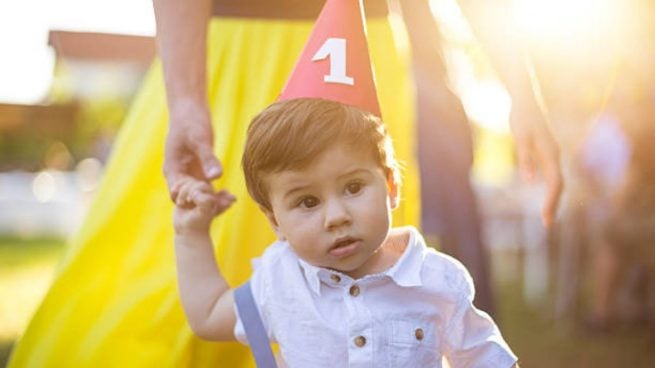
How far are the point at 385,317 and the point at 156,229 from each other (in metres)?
0.59

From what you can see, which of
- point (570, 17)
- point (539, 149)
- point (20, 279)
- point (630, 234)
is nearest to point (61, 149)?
point (20, 279)

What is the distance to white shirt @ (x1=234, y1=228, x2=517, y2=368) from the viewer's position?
54.9 inches

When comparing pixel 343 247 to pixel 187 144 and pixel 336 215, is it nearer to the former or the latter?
pixel 336 215

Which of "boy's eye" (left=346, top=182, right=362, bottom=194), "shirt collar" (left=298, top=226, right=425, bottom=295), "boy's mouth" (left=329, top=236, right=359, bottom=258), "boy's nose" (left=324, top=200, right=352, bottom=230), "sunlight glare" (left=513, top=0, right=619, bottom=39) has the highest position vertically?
"sunlight glare" (left=513, top=0, right=619, bottom=39)

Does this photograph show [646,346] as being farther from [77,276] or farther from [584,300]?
[77,276]

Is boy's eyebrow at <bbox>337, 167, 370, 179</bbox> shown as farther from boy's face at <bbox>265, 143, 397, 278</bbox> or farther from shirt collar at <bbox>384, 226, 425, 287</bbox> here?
shirt collar at <bbox>384, 226, 425, 287</bbox>

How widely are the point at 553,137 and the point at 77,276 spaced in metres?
0.87

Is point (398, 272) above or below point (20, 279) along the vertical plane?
above

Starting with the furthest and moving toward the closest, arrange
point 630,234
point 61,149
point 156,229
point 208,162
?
point 61,149
point 630,234
point 156,229
point 208,162

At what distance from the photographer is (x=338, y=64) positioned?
56.4 inches

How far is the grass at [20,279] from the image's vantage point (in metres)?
4.13

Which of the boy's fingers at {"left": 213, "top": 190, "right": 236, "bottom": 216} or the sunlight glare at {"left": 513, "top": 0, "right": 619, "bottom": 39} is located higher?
the sunlight glare at {"left": 513, "top": 0, "right": 619, "bottom": 39}

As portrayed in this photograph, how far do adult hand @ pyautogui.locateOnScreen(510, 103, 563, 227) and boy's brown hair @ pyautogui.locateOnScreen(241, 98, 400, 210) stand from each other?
1.24ft

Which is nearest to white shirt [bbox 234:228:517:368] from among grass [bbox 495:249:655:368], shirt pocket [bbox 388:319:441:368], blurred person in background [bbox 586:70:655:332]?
shirt pocket [bbox 388:319:441:368]
